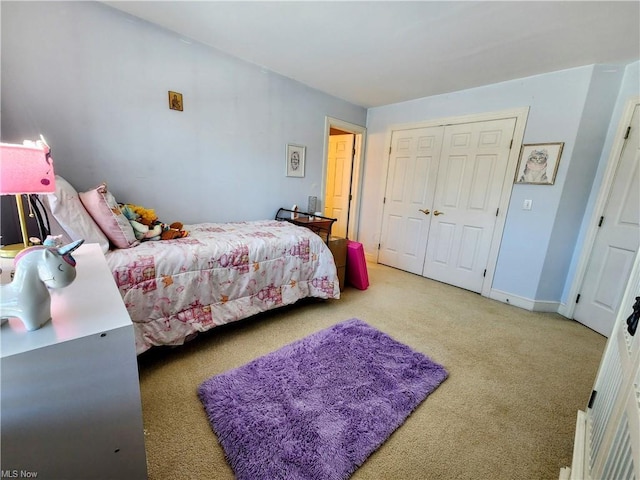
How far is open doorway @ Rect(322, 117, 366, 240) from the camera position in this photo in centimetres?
406

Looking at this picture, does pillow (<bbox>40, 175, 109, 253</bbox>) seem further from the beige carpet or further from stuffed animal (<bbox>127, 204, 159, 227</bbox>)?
the beige carpet

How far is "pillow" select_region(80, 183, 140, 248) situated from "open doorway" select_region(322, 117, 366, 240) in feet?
8.79

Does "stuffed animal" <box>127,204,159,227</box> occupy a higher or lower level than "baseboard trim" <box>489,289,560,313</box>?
higher

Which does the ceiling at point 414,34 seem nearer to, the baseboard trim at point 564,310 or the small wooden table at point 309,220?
the small wooden table at point 309,220

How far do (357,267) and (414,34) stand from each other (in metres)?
2.14

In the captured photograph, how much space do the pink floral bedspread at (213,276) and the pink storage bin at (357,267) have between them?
582 millimetres

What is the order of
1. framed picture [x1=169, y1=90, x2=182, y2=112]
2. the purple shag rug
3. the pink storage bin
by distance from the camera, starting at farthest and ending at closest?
1. the pink storage bin
2. framed picture [x1=169, y1=90, x2=182, y2=112]
3. the purple shag rug

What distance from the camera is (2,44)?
1.63 meters

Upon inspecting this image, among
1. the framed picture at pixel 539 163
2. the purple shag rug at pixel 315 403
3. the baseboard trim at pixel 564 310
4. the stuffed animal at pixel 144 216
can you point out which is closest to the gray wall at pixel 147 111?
the stuffed animal at pixel 144 216

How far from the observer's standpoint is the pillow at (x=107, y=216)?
5.23 ft

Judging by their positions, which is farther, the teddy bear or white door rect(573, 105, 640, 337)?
white door rect(573, 105, 640, 337)

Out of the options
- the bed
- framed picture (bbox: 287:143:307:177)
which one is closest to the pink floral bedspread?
the bed

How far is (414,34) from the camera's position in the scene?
1.96 meters

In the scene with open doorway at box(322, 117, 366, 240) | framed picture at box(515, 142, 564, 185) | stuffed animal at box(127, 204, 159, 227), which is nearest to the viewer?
stuffed animal at box(127, 204, 159, 227)
